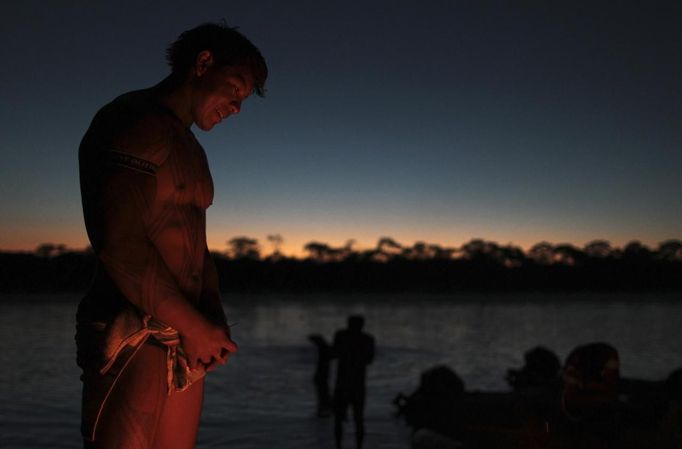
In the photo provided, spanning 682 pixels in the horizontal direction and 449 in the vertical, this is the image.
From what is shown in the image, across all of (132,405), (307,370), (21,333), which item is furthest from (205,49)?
(21,333)

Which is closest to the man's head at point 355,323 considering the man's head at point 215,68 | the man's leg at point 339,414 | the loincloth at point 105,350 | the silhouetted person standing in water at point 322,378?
the man's leg at point 339,414

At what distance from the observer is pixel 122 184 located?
6.21 feet

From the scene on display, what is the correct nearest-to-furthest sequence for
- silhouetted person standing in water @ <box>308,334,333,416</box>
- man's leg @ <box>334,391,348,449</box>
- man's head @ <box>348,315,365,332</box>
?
man's leg @ <box>334,391,348,449</box> → man's head @ <box>348,315,365,332</box> → silhouetted person standing in water @ <box>308,334,333,416</box>

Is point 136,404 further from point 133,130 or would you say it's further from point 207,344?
point 133,130

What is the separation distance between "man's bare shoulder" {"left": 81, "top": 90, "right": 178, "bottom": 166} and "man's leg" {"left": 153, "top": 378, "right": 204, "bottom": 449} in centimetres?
81

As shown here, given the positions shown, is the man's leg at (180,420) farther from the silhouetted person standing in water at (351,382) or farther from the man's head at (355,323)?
the man's head at (355,323)

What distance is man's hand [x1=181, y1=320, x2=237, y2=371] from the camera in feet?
6.45

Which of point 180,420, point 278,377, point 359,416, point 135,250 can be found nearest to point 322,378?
point 359,416

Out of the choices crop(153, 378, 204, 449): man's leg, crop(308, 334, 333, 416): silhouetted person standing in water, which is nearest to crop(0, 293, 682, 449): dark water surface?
crop(308, 334, 333, 416): silhouetted person standing in water

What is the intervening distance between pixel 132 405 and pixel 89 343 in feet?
0.78

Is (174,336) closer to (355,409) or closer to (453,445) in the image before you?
(453,445)

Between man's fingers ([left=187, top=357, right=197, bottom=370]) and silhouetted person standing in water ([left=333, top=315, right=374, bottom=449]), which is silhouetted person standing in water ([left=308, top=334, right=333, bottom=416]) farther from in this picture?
man's fingers ([left=187, top=357, right=197, bottom=370])

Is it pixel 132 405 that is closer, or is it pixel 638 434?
pixel 132 405

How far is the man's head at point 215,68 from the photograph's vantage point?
2.17 meters
